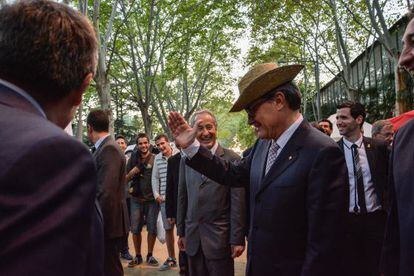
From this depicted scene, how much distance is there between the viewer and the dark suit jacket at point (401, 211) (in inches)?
68.2

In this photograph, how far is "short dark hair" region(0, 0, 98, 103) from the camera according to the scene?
110 centimetres

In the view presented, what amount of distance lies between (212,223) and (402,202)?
2.26m

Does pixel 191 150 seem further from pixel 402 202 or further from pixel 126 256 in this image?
pixel 126 256

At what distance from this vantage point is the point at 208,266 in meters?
3.82

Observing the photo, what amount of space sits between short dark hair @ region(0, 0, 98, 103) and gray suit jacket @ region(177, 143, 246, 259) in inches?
109

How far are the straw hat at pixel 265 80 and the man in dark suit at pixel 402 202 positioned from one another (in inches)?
35.8

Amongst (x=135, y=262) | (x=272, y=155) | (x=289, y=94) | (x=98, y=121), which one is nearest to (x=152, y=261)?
(x=135, y=262)

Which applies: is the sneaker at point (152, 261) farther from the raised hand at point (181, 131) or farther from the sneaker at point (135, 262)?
the raised hand at point (181, 131)

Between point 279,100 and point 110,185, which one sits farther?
point 110,185

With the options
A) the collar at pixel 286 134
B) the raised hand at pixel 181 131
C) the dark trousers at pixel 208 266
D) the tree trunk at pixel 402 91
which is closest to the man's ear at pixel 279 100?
the collar at pixel 286 134

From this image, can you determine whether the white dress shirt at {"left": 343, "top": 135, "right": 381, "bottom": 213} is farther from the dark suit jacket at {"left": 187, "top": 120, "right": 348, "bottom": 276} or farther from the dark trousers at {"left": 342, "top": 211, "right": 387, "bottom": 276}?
the dark suit jacket at {"left": 187, "top": 120, "right": 348, "bottom": 276}

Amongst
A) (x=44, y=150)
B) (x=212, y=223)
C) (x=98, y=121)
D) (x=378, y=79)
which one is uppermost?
(x=378, y=79)

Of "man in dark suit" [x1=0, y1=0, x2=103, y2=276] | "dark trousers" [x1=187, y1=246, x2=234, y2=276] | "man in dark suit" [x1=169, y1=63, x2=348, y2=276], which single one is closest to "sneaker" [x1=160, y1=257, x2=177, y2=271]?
"dark trousers" [x1=187, y1=246, x2=234, y2=276]

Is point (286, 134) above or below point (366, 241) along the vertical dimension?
above
